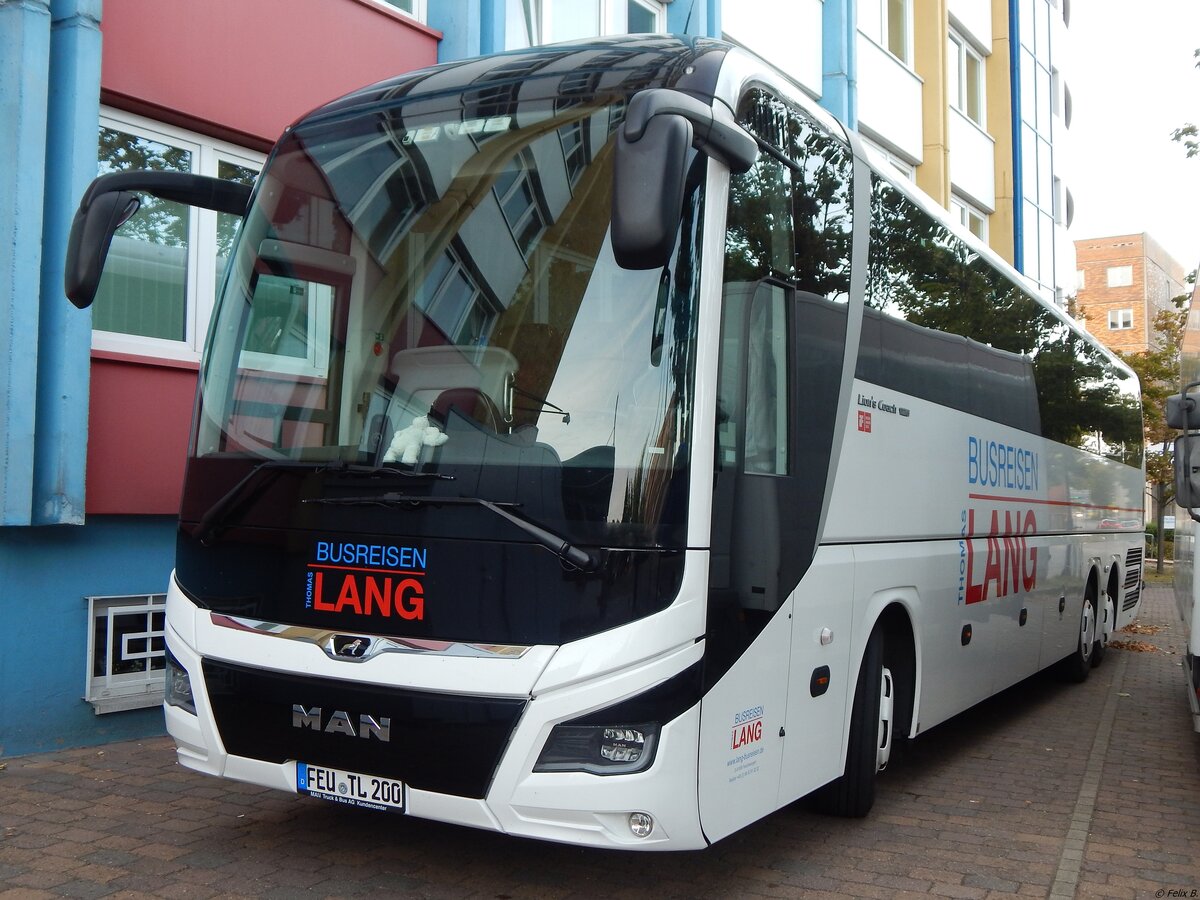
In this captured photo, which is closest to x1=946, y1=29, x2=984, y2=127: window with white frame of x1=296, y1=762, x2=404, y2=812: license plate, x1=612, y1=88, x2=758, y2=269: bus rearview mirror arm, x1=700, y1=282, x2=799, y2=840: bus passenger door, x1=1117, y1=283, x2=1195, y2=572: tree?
x1=1117, y1=283, x2=1195, y2=572: tree

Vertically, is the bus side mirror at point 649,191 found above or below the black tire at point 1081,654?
above

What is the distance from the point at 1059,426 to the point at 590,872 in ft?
21.9

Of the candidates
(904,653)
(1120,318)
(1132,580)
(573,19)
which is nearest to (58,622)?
(904,653)

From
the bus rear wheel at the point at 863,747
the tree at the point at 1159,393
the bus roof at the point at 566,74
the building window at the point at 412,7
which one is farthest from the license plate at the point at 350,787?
the tree at the point at 1159,393

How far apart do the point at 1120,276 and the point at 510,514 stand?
7815 cm

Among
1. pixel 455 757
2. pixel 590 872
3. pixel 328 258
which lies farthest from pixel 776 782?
pixel 328 258

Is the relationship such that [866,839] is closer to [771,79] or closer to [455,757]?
[455,757]

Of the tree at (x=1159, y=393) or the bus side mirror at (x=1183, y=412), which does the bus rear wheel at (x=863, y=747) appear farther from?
the tree at (x=1159, y=393)

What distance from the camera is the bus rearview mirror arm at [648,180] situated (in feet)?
12.5

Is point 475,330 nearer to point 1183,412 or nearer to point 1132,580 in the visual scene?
point 1183,412

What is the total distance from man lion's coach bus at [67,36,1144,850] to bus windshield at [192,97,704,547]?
11 millimetres

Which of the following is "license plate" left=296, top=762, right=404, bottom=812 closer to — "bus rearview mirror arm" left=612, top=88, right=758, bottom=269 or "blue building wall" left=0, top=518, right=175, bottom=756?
"bus rearview mirror arm" left=612, top=88, right=758, bottom=269

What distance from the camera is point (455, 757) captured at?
4.37 metres

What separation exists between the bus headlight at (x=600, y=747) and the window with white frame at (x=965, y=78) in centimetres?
2160
